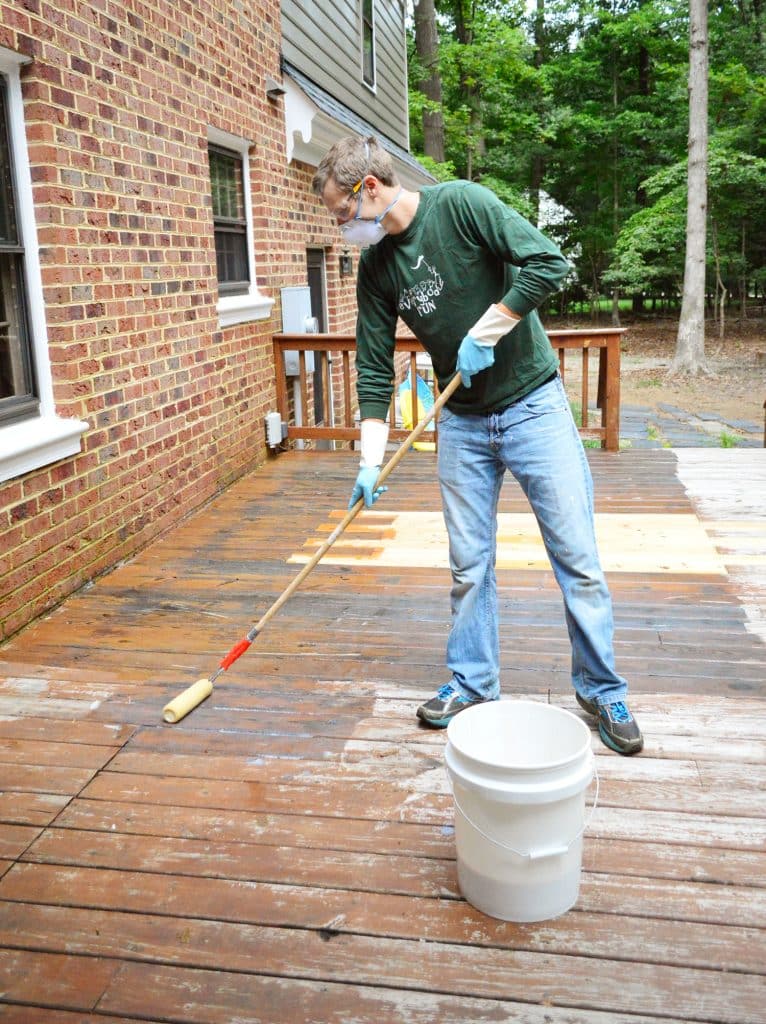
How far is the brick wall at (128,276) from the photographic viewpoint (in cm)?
375

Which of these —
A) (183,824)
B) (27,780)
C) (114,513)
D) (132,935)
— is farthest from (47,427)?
(132,935)

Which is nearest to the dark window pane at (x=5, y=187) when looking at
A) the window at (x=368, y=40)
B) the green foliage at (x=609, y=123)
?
the window at (x=368, y=40)

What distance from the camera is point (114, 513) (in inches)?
172

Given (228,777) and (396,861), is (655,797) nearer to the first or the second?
(396,861)

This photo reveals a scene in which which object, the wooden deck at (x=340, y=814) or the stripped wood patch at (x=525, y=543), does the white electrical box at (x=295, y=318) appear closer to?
the stripped wood patch at (x=525, y=543)

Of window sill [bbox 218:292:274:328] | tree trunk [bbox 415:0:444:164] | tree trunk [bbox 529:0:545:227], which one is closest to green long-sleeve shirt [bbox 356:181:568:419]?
window sill [bbox 218:292:274:328]

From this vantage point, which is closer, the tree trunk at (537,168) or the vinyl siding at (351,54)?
the vinyl siding at (351,54)

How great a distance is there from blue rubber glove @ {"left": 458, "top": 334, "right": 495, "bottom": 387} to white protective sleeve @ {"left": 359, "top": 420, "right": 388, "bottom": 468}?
18.5 inches

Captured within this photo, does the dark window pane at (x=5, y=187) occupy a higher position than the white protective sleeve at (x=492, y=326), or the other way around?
the dark window pane at (x=5, y=187)

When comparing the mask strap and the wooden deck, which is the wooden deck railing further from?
the mask strap

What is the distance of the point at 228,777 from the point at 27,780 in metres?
0.55

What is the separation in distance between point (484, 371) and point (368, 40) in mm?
10079

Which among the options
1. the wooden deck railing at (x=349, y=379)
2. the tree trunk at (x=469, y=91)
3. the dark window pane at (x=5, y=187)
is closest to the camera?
the dark window pane at (x=5, y=187)

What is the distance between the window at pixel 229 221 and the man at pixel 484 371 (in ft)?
11.7
